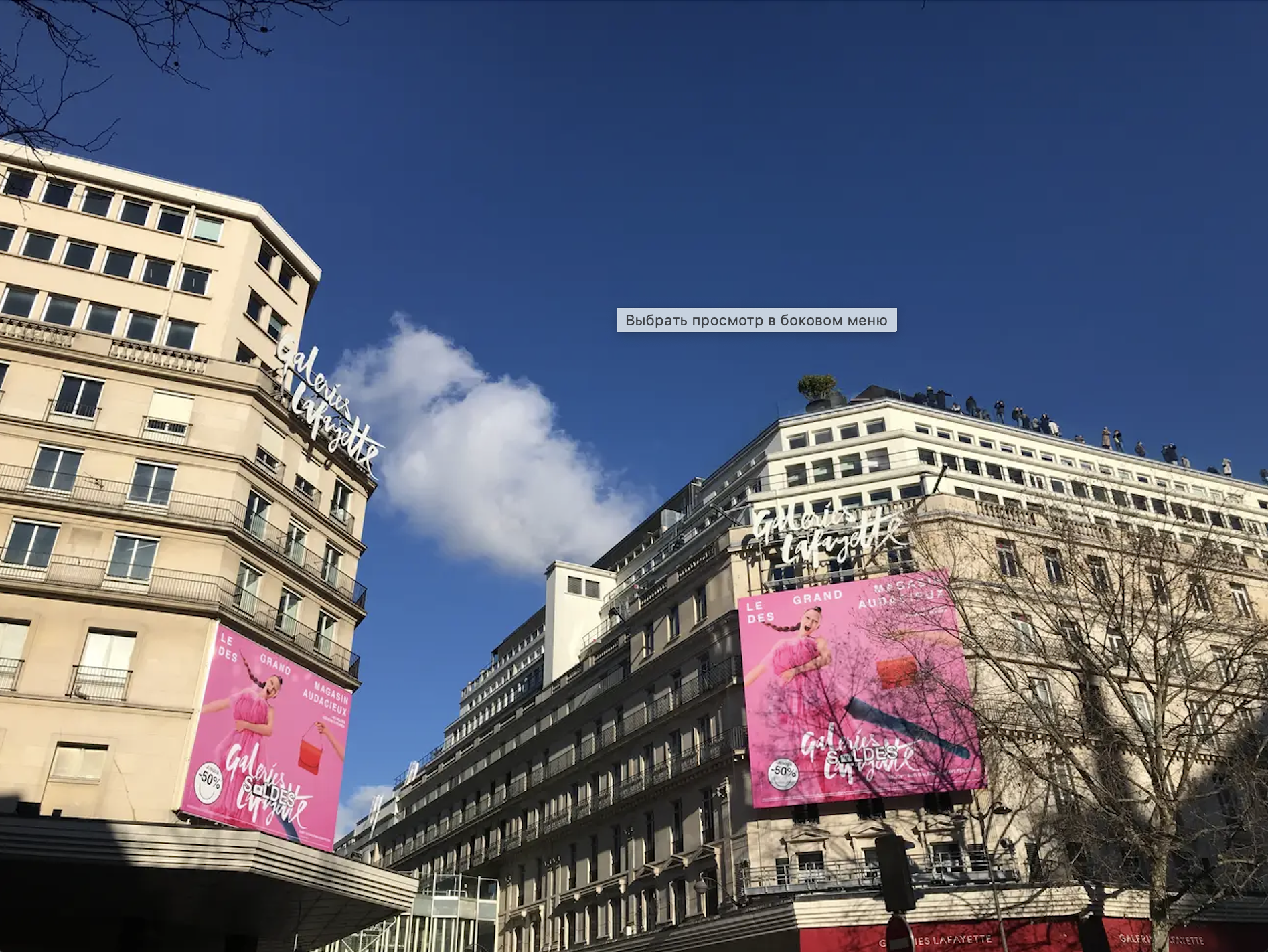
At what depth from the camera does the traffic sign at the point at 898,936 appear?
8.11 m

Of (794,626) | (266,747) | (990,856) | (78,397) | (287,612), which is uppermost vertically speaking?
(78,397)

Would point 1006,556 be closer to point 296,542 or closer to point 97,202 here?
point 296,542

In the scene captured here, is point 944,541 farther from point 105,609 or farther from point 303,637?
point 105,609

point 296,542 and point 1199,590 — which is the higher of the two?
point 296,542

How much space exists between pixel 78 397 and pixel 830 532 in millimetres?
30529

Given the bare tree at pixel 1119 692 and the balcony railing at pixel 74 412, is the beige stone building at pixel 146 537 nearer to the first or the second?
the balcony railing at pixel 74 412

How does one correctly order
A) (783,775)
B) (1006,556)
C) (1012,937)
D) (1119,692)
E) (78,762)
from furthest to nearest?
(1006,556), (783,775), (1012,937), (78,762), (1119,692)

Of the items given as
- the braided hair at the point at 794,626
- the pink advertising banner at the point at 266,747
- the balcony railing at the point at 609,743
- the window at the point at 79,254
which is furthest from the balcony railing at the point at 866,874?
the window at the point at 79,254

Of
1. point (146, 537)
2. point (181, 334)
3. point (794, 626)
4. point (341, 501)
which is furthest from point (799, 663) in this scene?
point (181, 334)

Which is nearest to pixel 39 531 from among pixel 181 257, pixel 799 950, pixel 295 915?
pixel 181 257

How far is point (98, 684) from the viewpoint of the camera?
96.9ft

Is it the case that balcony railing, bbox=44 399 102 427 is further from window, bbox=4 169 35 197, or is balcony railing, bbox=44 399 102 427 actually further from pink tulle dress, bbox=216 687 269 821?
pink tulle dress, bbox=216 687 269 821

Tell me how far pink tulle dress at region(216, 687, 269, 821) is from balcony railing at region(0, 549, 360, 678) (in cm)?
258

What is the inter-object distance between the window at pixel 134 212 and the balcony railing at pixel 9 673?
17.7 meters
